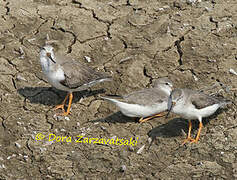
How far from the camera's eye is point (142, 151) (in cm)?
611

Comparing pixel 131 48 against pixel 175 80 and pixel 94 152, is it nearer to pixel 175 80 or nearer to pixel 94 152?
pixel 175 80

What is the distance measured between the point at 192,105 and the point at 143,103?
0.80 meters

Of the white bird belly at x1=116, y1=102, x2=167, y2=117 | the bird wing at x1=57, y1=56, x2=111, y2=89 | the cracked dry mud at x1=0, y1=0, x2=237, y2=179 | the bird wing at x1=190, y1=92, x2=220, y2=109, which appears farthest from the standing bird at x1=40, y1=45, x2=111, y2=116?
the bird wing at x1=190, y1=92, x2=220, y2=109

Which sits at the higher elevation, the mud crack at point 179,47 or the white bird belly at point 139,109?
the mud crack at point 179,47

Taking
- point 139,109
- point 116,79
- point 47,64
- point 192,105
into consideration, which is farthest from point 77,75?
Answer: point 192,105

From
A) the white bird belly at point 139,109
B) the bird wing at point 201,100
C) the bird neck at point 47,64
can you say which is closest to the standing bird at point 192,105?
the bird wing at point 201,100

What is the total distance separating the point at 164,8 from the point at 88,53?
2119 mm

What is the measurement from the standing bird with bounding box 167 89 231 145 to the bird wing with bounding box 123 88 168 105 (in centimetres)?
33

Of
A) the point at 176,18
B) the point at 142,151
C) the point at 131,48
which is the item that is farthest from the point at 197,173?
the point at 176,18

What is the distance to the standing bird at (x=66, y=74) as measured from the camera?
6695mm

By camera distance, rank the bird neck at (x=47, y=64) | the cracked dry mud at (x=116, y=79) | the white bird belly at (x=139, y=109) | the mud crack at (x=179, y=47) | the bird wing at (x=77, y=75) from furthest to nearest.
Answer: the mud crack at (x=179, y=47)
the bird wing at (x=77, y=75)
the bird neck at (x=47, y=64)
the white bird belly at (x=139, y=109)
the cracked dry mud at (x=116, y=79)

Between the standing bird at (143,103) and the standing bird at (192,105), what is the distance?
1.05 feet

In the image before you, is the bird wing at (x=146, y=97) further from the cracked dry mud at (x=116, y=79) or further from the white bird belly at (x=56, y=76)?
the white bird belly at (x=56, y=76)

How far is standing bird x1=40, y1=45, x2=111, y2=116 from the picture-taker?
670 cm
